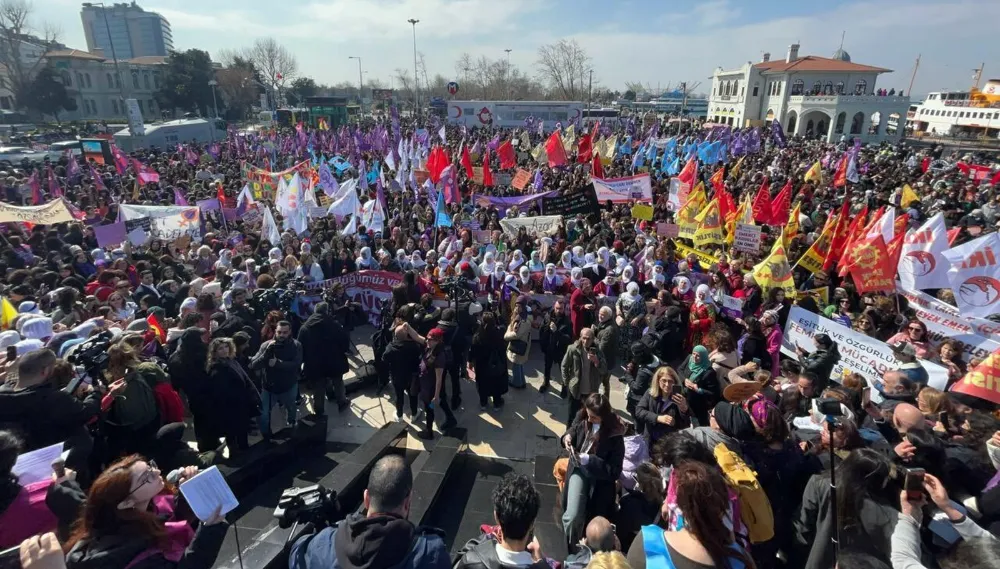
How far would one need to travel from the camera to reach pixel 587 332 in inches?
234

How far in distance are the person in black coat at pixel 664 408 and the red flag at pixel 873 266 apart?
15.6 feet

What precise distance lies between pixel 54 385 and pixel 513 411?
4.94 metres

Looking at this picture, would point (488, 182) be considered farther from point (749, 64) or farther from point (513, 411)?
point (749, 64)

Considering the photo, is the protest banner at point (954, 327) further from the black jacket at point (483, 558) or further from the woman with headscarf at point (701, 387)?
the black jacket at point (483, 558)

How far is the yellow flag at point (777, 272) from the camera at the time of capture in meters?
7.71

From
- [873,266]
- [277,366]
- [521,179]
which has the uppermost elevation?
[521,179]

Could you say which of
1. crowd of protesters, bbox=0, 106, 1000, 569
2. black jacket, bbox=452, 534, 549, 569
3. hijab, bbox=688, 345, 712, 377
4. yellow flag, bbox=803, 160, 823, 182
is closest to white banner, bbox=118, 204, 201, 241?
crowd of protesters, bbox=0, 106, 1000, 569

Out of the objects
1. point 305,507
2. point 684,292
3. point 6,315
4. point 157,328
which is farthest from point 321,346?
point 684,292

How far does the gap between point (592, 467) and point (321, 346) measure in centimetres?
393

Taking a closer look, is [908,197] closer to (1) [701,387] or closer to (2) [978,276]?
(2) [978,276]

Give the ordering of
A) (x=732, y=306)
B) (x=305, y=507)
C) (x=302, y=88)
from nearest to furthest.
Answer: (x=305, y=507) < (x=732, y=306) < (x=302, y=88)

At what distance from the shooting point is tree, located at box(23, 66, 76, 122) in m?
48.9

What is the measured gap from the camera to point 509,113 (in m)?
48.4

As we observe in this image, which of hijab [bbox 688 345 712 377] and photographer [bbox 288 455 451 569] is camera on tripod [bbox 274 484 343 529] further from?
hijab [bbox 688 345 712 377]
